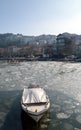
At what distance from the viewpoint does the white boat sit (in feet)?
55.7

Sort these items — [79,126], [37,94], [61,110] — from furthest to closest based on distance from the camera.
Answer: [37,94]
[61,110]
[79,126]

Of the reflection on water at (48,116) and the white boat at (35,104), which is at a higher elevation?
the white boat at (35,104)

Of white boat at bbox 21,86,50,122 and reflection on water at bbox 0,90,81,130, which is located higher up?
white boat at bbox 21,86,50,122

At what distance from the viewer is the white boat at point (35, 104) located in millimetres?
16973

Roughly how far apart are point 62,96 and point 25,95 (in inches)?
204

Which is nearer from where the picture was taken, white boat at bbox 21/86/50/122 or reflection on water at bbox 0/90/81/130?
reflection on water at bbox 0/90/81/130

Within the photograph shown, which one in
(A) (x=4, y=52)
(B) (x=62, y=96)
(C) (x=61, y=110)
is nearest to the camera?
(C) (x=61, y=110)

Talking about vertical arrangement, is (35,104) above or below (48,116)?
above

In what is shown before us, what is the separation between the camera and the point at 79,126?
55.1 feet

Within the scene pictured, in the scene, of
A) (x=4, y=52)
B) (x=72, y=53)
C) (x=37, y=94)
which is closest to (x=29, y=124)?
(x=37, y=94)

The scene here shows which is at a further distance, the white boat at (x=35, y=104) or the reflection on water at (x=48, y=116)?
the white boat at (x=35, y=104)

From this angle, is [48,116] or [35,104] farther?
[35,104]

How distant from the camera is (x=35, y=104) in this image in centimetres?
1894

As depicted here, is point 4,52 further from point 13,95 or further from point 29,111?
point 29,111
